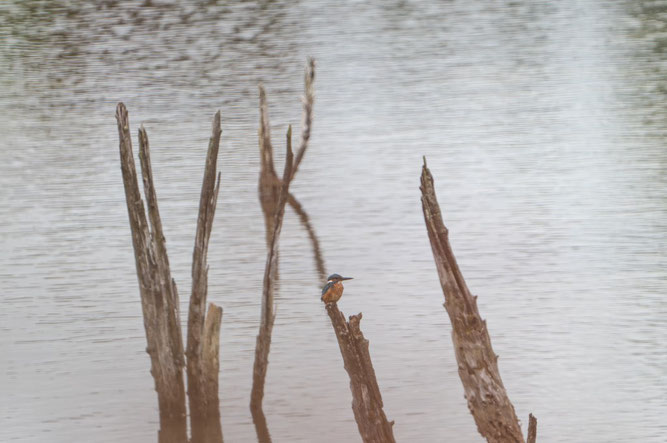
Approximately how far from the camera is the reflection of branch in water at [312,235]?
68.3 feet

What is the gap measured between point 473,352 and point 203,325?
4.62 metres

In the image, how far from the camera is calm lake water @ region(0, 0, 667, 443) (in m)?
15.1

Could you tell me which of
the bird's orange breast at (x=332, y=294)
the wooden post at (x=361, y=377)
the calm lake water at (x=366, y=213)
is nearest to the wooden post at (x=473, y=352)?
the wooden post at (x=361, y=377)

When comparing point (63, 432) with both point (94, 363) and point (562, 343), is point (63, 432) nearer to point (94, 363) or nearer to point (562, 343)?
point (94, 363)

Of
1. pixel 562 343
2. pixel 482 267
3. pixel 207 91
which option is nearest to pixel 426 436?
pixel 562 343

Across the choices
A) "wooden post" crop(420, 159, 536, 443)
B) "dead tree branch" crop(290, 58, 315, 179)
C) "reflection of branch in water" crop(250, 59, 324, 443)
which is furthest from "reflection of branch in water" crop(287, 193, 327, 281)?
"wooden post" crop(420, 159, 536, 443)

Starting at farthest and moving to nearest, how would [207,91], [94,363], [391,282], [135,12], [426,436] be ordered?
[135,12]
[207,91]
[391,282]
[94,363]
[426,436]

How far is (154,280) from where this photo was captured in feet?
43.5

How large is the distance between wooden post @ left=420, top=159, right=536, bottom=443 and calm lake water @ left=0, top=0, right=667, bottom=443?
3.91 meters

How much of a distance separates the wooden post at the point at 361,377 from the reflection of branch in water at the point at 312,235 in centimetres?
947

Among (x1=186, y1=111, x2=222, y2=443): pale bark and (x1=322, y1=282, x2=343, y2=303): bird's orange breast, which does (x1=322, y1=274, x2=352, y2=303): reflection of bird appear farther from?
(x1=186, y1=111, x2=222, y2=443): pale bark

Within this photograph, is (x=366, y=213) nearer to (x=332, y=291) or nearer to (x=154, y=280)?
(x=154, y=280)

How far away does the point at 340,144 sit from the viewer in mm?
30031

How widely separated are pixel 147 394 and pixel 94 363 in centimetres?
151
